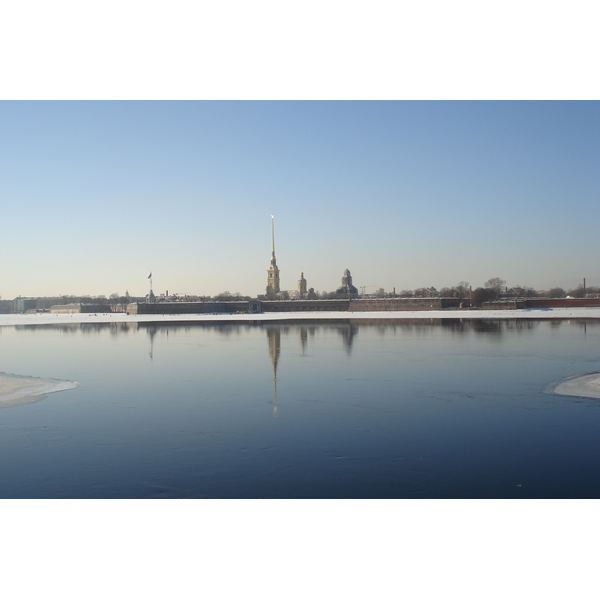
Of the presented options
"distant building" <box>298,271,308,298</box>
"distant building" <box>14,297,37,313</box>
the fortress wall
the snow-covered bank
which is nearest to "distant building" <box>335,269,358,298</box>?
"distant building" <box>298,271,308,298</box>

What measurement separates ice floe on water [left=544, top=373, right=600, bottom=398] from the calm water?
1.35 ft

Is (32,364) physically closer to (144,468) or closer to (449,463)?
(144,468)

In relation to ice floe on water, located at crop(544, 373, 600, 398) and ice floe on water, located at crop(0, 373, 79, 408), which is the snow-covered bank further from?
ice floe on water, located at crop(0, 373, 79, 408)

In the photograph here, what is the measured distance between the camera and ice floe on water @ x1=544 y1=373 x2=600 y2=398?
10.9 metres

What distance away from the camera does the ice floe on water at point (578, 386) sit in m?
10.9

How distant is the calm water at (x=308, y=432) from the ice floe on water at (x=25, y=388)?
41 cm

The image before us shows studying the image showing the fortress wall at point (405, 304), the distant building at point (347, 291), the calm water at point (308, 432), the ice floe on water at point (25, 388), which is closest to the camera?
the calm water at point (308, 432)

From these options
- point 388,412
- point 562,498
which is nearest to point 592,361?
point 388,412

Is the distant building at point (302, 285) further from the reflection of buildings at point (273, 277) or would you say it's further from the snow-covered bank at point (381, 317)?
the snow-covered bank at point (381, 317)

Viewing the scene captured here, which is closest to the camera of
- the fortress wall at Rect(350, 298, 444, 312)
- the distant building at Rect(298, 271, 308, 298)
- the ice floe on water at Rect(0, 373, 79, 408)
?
the ice floe on water at Rect(0, 373, 79, 408)

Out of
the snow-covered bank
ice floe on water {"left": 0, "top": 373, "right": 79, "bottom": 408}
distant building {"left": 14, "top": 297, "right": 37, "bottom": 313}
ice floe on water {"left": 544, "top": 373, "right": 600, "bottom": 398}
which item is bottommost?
the snow-covered bank

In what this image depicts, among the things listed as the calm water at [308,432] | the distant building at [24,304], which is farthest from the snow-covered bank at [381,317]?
the distant building at [24,304]

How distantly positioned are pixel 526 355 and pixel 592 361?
2253mm

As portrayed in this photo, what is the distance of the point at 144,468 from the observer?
6.76m
